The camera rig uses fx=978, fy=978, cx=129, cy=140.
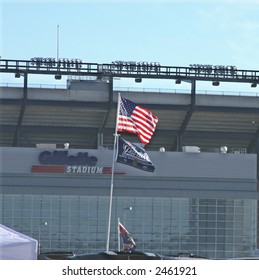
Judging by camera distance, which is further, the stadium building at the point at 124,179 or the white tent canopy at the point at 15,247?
the stadium building at the point at 124,179

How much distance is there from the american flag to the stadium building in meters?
49.2

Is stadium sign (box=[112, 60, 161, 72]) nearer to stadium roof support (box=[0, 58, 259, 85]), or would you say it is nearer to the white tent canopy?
stadium roof support (box=[0, 58, 259, 85])

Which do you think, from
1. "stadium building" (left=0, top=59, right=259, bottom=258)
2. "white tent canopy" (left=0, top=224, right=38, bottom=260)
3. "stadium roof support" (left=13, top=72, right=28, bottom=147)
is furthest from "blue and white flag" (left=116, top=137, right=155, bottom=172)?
"stadium roof support" (left=13, top=72, right=28, bottom=147)

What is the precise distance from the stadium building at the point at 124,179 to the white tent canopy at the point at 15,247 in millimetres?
79265

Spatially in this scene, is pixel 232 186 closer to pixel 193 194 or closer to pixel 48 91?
pixel 193 194

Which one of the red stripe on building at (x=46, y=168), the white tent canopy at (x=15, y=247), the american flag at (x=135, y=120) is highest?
the american flag at (x=135, y=120)

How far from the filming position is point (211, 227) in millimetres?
110375

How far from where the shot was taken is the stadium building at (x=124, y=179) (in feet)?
354

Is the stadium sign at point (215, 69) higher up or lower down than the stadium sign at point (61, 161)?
higher up

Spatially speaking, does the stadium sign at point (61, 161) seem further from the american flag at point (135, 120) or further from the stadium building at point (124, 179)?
the american flag at point (135, 120)

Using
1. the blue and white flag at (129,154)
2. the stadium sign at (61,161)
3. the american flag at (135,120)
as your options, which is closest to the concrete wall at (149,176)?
the stadium sign at (61,161)

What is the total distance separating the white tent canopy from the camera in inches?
1023
